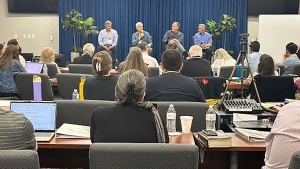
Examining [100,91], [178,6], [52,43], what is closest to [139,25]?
[178,6]

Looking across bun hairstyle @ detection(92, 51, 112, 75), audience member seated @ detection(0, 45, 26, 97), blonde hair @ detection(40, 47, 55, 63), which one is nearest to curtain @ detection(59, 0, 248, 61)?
blonde hair @ detection(40, 47, 55, 63)

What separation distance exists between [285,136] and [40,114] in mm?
1756

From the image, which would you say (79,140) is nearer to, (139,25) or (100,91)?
(100,91)

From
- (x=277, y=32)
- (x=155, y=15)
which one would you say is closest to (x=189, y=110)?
(x=277, y=32)

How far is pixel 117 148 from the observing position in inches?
77.3

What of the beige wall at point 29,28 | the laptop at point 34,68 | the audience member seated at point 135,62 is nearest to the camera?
the audience member seated at point 135,62

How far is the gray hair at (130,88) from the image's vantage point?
254 cm

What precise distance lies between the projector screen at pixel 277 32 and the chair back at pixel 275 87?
5.78 m

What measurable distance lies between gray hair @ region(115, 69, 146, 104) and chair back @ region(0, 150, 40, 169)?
31.5 inches

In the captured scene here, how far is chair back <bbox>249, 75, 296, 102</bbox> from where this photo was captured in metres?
5.09

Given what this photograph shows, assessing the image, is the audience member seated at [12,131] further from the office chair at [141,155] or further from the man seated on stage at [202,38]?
the man seated on stage at [202,38]

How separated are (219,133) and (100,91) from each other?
1577 millimetres

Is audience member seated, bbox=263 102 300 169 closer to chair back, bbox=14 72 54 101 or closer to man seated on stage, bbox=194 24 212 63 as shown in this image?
chair back, bbox=14 72 54 101

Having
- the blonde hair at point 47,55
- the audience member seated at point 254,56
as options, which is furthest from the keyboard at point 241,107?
the blonde hair at point 47,55
